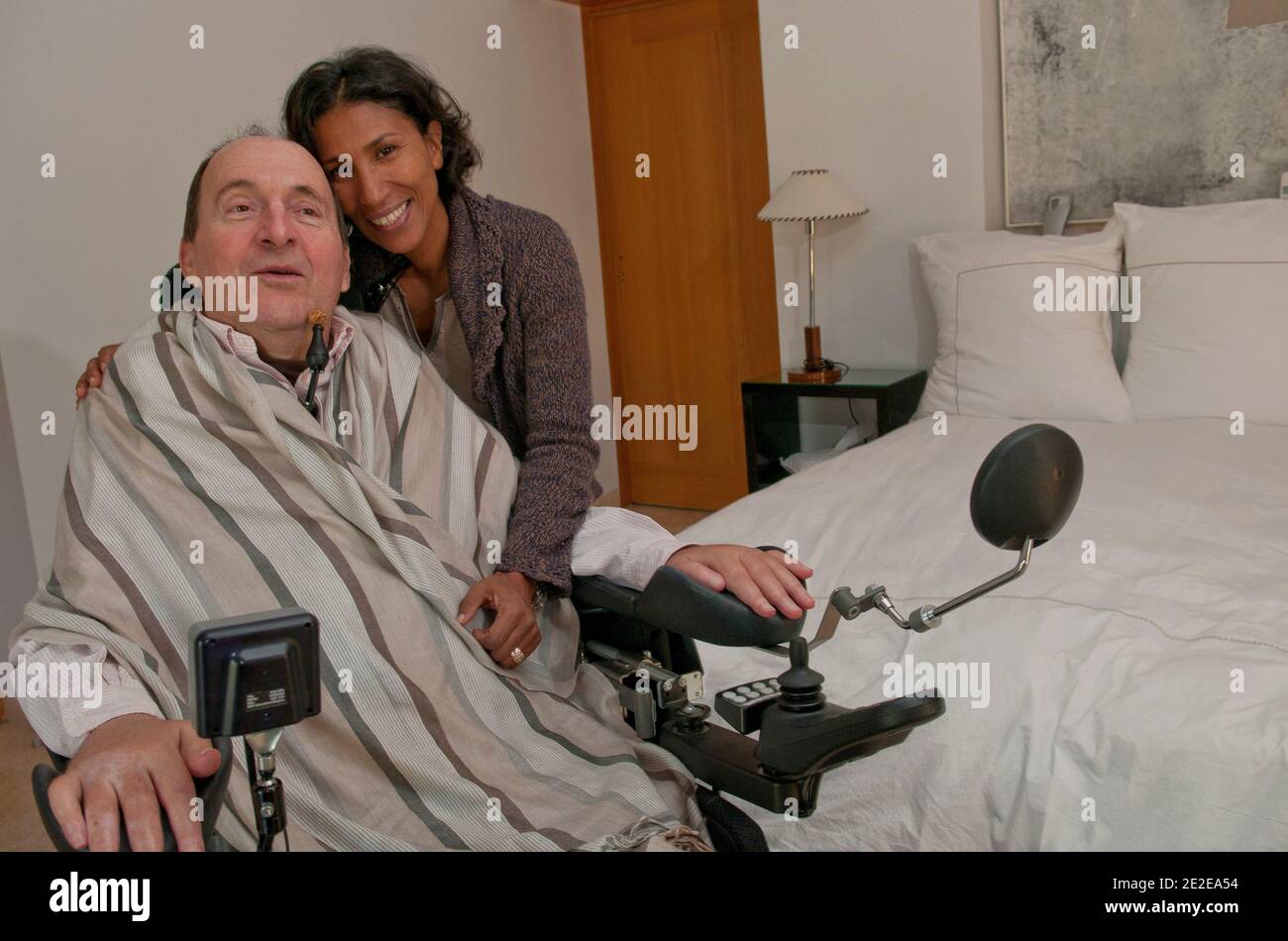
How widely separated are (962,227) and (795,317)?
67 centimetres

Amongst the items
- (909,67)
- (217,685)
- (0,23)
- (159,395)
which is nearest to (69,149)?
(0,23)

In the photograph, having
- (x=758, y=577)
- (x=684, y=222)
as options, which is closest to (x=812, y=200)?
(x=684, y=222)

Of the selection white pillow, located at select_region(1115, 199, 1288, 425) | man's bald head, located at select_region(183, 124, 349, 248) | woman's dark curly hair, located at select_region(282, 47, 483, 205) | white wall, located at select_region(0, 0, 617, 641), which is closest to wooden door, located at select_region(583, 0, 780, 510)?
white wall, located at select_region(0, 0, 617, 641)

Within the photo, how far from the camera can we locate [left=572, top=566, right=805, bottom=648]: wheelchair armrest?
107 cm

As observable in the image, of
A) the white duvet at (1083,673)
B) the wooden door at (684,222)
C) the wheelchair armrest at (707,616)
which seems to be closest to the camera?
the wheelchair armrest at (707,616)

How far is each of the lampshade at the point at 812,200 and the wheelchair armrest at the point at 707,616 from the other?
8.61 ft

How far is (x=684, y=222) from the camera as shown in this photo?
463cm

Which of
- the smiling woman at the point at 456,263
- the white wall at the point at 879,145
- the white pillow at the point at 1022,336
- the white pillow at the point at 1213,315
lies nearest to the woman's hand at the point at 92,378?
the smiling woman at the point at 456,263

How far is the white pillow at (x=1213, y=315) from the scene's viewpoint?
2561 millimetres

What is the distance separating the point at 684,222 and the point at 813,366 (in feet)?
3.93

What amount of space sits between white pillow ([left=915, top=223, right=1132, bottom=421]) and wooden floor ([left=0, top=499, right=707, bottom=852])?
2.41 metres

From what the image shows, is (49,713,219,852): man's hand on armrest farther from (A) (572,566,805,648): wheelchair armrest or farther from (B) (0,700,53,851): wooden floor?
(B) (0,700,53,851): wooden floor

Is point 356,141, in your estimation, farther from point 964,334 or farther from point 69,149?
point 964,334

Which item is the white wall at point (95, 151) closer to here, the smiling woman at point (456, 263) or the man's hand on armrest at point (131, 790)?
the smiling woman at point (456, 263)
